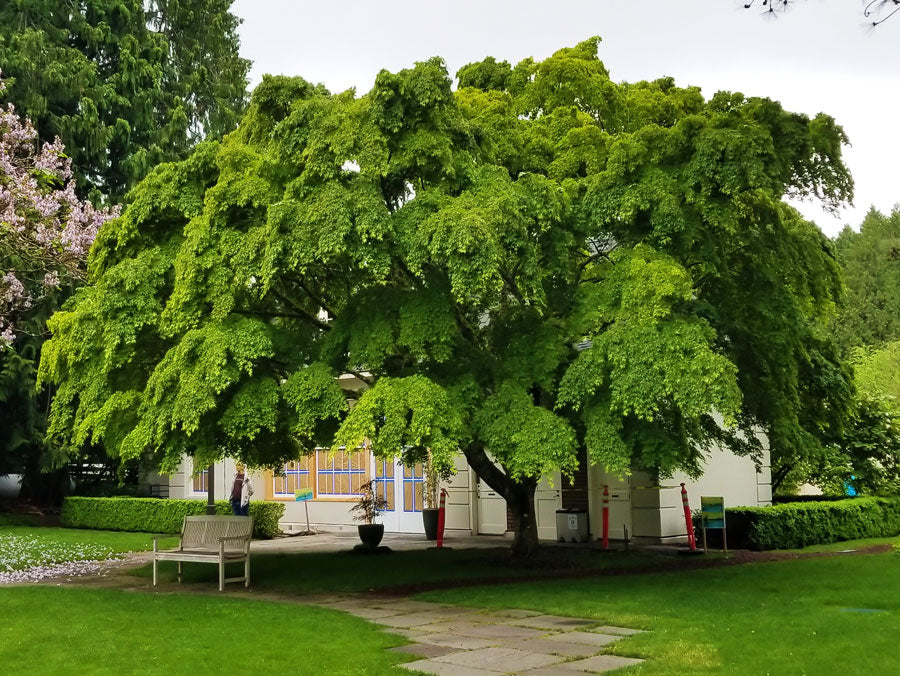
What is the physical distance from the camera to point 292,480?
22.6 meters

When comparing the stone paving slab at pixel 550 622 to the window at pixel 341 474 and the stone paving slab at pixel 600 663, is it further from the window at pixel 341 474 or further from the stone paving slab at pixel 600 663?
the window at pixel 341 474

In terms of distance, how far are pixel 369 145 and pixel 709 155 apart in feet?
12.5

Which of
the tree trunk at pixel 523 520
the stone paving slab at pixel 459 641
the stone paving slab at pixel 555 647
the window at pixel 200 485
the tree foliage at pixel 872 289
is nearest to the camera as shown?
the stone paving slab at pixel 555 647

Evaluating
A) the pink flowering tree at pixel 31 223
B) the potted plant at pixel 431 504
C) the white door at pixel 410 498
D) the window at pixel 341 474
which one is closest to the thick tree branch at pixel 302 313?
the pink flowering tree at pixel 31 223

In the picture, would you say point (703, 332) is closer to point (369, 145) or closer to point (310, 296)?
point (369, 145)

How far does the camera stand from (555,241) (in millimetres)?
10836

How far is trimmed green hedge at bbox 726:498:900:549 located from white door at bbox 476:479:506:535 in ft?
16.2

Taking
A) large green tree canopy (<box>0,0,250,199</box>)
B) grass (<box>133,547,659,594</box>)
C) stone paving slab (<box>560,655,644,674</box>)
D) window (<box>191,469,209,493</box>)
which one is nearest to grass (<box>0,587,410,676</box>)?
stone paving slab (<box>560,655,644,674</box>)

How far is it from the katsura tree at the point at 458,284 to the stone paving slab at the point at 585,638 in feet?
6.28

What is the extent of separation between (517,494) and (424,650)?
5360mm

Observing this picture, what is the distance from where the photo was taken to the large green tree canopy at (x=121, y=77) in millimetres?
23344

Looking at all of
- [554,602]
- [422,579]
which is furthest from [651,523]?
[554,602]

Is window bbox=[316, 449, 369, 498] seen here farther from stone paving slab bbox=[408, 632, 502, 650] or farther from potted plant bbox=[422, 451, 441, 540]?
stone paving slab bbox=[408, 632, 502, 650]

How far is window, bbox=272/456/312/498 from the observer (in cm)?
2217
